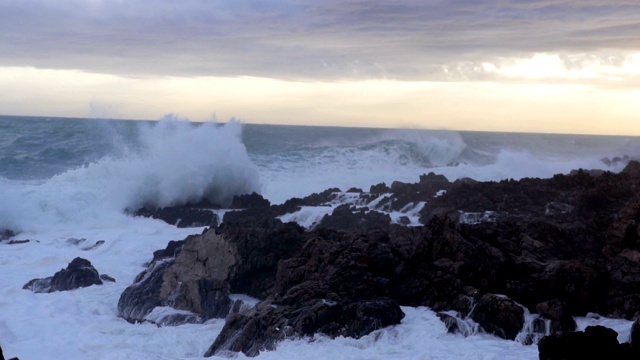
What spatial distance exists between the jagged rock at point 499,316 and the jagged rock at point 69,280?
9453mm

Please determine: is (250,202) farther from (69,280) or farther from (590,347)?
(590,347)

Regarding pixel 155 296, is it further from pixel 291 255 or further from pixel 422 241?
pixel 422 241

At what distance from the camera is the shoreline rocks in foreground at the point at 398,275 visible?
11742mm

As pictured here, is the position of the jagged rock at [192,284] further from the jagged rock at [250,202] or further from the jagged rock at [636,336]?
the jagged rock at [250,202]

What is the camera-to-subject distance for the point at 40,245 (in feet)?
73.9

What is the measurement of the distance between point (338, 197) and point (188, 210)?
5267mm

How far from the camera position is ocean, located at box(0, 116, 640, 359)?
11.5 metres

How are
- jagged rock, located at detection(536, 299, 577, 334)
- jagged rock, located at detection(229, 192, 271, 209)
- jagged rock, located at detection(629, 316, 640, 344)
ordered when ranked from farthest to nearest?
jagged rock, located at detection(229, 192, 271, 209), jagged rock, located at detection(536, 299, 577, 334), jagged rock, located at detection(629, 316, 640, 344)

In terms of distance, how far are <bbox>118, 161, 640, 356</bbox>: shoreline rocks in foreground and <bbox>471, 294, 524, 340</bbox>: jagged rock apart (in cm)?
2

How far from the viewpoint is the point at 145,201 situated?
29.7 metres

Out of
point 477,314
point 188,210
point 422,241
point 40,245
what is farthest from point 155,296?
point 188,210

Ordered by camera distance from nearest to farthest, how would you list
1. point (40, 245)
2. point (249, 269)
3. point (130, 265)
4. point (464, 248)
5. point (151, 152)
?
point (464, 248)
point (249, 269)
point (130, 265)
point (40, 245)
point (151, 152)

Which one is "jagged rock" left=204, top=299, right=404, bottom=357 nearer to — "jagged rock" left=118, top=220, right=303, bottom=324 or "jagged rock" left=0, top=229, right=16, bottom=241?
"jagged rock" left=118, top=220, right=303, bottom=324

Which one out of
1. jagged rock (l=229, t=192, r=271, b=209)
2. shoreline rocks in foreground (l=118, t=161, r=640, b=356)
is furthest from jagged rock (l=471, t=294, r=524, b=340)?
jagged rock (l=229, t=192, r=271, b=209)
